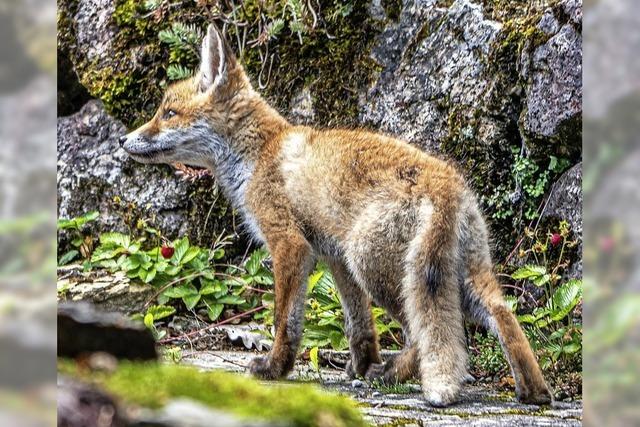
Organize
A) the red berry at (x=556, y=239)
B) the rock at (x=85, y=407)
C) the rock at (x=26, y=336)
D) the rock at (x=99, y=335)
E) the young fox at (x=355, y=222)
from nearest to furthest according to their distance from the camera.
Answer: the rock at (x=26, y=336) → the rock at (x=85, y=407) → the rock at (x=99, y=335) → the young fox at (x=355, y=222) → the red berry at (x=556, y=239)

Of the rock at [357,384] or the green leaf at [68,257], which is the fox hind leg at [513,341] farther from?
the green leaf at [68,257]

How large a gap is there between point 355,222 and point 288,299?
54 cm

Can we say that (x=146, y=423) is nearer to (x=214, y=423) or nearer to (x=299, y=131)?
(x=214, y=423)

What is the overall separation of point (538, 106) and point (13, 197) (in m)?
3.59

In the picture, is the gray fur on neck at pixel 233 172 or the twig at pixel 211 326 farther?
the twig at pixel 211 326

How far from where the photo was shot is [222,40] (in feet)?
15.4

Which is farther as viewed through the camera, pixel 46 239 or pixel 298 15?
pixel 298 15

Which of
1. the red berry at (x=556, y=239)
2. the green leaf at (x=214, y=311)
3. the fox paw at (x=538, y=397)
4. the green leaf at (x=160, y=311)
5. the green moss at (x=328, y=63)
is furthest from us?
the green moss at (x=328, y=63)

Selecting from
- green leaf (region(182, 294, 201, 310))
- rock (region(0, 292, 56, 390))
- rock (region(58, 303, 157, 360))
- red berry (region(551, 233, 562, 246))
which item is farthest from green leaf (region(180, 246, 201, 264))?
rock (region(0, 292, 56, 390))

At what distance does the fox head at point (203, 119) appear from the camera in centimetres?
476

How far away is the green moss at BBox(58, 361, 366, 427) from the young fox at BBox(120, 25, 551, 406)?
4.36 feet

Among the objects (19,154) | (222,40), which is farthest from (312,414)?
(222,40)

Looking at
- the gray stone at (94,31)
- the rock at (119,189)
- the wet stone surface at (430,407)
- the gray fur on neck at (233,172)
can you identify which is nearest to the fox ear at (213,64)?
the gray fur on neck at (233,172)

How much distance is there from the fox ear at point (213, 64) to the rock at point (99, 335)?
2.58 metres
